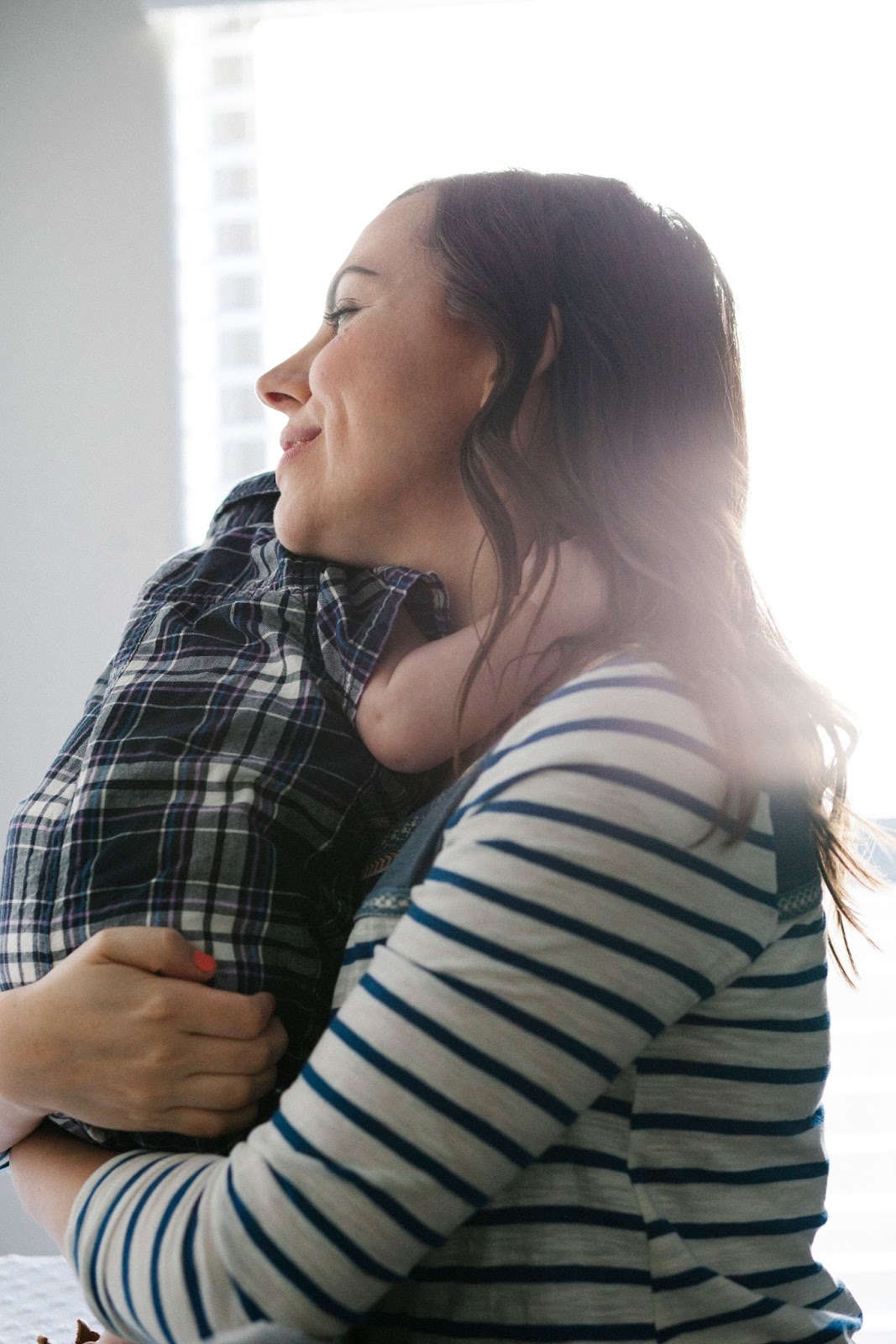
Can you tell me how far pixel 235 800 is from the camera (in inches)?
32.5

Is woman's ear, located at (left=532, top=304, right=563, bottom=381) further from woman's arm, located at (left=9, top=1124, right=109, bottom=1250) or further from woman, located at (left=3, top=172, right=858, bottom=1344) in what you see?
woman's arm, located at (left=9, top=1124, right=109, bottom=1250)

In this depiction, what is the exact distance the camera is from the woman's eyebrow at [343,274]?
1017 millimetres

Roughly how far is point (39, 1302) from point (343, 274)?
113 cm

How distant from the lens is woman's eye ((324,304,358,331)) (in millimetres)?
1030

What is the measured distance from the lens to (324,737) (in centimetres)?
87

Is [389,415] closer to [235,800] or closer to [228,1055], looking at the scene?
[235,800]

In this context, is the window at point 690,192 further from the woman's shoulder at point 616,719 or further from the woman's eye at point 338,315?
the woman's shoulder at point 616,719

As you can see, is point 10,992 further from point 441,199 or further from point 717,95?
point 717,95

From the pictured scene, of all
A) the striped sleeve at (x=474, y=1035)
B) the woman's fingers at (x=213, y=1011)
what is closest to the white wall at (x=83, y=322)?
the woman's fingers at (x=213, y=1011)

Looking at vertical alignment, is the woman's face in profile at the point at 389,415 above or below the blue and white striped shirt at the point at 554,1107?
above

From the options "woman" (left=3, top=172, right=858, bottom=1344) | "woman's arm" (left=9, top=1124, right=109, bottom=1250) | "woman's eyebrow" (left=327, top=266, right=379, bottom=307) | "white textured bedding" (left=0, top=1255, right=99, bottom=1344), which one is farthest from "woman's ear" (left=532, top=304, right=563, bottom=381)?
"white textured bedding" (left=0, top=1255, right=99, bottom=1344)

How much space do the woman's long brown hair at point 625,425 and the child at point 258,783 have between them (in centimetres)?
7

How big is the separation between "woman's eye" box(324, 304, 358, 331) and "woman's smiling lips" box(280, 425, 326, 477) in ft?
0.32

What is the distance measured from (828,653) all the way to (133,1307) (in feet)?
5.55
